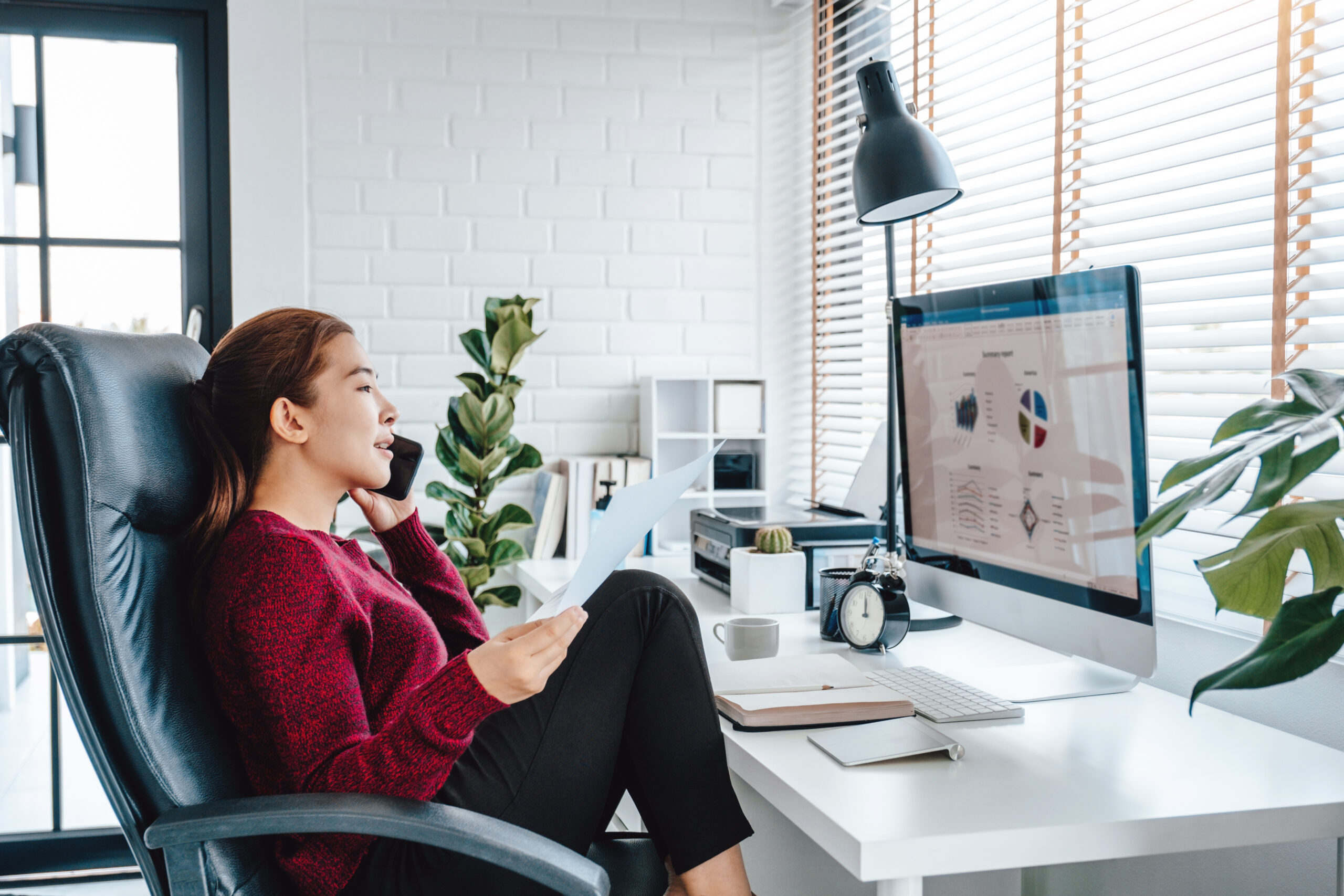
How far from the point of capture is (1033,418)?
1301mm

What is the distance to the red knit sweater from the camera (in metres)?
1.07

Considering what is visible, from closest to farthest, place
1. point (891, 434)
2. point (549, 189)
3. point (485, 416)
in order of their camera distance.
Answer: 1. point (891, 434)
2. point (485, 416)
3. point (549, 189)

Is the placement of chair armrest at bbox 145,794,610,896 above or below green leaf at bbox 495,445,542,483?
below

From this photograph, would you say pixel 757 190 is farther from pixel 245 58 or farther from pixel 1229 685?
pixel 1229 685

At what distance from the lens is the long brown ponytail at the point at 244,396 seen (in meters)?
1.19

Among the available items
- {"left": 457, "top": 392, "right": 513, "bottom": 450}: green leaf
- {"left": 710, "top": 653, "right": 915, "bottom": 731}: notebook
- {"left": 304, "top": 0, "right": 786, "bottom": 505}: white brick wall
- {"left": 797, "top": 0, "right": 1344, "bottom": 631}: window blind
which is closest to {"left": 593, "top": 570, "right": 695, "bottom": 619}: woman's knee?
{"left": 710, "top": 653, "right": 915, "bottom": 731}: notebook

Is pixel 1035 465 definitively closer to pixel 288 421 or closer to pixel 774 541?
pixel 774 541

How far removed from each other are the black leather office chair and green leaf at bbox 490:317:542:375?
1421mm

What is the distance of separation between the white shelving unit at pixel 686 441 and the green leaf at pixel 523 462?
0.39 m

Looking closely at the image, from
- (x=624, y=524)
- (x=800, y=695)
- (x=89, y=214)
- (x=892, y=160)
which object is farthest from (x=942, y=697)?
(x=89, y=214)

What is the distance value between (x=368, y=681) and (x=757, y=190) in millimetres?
2173

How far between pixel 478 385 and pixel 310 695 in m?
1.50

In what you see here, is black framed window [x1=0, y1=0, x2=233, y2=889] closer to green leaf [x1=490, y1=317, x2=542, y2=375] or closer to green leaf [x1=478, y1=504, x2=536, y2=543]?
green leaf [x1=490, y1=317, x2=542, y2=375]

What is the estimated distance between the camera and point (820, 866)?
1599mm
